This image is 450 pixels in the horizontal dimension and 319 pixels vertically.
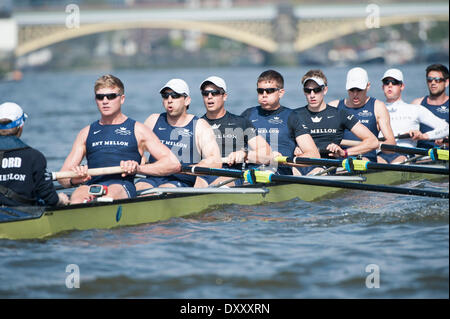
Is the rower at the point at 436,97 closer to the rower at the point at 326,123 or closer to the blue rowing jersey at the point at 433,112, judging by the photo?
the blue rowing jersey at the point at 433,112

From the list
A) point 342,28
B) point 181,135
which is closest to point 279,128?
point 181,135

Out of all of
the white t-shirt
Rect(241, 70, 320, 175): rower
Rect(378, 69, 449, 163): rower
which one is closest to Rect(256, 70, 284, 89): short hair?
Rect(241, 70, 320, 175): rower

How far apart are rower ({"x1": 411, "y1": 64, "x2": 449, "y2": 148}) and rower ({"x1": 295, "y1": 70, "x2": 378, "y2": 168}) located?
2.47 meters

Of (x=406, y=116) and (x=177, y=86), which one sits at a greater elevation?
(x=177, y=86)

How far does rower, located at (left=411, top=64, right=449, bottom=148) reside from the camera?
499 inches

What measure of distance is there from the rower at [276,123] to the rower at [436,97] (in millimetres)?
3320

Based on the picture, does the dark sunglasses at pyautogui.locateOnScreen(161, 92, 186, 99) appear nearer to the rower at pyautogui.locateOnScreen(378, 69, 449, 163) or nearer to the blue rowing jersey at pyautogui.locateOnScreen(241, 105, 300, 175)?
the blue rowing jersey at pyautogui.locateOnScreen(241, 105, 300, 175)

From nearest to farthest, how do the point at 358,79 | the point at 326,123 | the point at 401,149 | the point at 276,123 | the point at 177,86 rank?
the point at 177,86
the point at 276,123
the point at 326,123
the point at 401,149
the point at 358,79

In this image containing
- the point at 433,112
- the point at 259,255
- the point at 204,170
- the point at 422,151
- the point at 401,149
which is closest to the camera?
the point at 259,255

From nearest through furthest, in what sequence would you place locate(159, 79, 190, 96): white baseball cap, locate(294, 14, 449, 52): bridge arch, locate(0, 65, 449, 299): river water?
locate(0, 65, 449, 299): river water
locate(159, 79, 190, 96): white baseball cap
locate(294, 14, 449, 52): bridge arch

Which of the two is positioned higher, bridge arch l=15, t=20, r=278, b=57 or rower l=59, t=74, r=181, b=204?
bridge arch l=15, t=20, r=278, b=57

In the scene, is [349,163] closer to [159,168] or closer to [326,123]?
[326,123]

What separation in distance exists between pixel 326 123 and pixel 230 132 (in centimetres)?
170

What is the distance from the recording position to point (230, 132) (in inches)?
383
